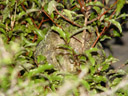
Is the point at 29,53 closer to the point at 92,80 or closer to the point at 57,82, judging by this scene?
the point at 57,82

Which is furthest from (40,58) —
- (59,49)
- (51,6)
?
(51,6)

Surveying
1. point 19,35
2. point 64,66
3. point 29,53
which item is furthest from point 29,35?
point 64,66

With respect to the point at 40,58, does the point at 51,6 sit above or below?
above

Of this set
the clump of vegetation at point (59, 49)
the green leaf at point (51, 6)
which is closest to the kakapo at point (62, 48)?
the clump of vegetation at point (59, 49)

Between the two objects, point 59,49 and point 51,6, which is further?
point 59,49

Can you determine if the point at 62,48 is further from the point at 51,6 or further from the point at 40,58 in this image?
the point at 51,6

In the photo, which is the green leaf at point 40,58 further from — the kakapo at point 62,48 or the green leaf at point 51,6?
the green leaf at point 51,6

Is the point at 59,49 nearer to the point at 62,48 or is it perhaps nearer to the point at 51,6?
the point at 62,48

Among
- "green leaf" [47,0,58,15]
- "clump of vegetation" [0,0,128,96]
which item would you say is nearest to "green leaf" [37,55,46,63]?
"clump of vegetation" [0,0,128,96]

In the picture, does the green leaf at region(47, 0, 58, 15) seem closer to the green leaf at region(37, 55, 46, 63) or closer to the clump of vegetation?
the clump of vegetation
